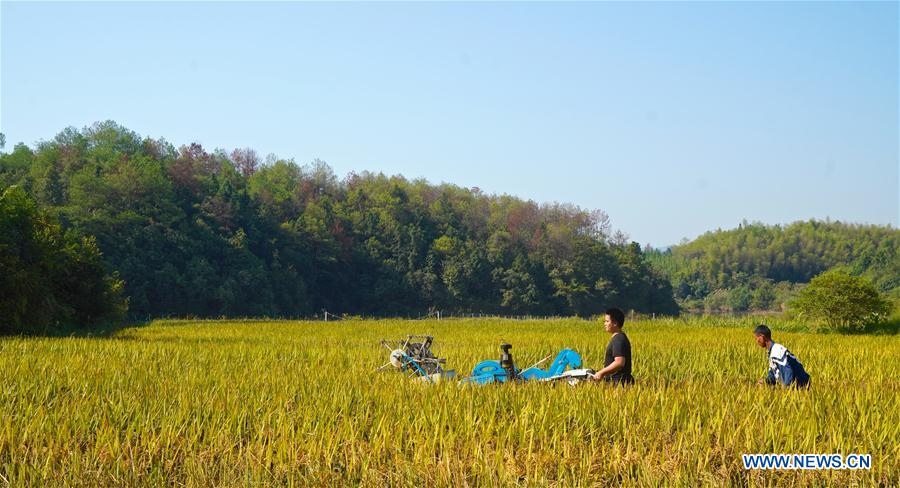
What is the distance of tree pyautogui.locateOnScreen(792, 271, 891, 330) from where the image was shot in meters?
28.4

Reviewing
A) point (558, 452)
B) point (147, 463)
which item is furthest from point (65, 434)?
point (558, 452)

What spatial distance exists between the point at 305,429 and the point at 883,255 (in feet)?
445

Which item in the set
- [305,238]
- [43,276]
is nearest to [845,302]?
[43,276]

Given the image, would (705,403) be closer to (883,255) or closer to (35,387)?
(35,387)

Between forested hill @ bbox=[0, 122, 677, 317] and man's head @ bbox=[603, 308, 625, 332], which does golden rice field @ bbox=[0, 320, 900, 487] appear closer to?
man's head @ bbox=[603, 308, 625, 332]

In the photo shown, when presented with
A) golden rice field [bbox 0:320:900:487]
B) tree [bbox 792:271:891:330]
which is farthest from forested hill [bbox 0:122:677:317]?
golden rice field [bbox 0:320:900:487]

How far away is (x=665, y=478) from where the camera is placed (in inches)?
219

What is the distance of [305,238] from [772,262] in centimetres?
9570

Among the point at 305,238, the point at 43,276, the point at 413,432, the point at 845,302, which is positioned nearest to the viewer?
the point at 413,432

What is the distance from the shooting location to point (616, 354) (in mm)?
8812

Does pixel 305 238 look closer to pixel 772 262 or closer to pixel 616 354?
pixel 616 354

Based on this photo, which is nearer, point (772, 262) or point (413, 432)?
point (413, 432)

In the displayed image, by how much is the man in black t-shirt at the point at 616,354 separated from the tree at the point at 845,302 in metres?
22.5

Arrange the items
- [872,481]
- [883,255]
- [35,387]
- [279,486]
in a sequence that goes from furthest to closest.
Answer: [883,255], [35,387], [279,486], [872,481]
